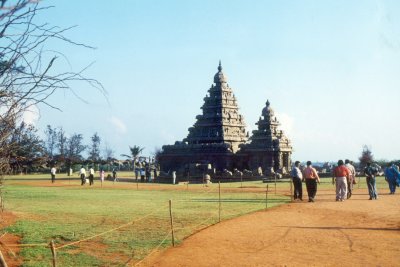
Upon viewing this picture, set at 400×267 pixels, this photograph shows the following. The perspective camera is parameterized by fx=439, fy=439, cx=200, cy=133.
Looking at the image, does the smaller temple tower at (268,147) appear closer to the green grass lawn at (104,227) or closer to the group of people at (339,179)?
the group of people at (339,179)

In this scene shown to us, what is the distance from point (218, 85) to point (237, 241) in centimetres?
5002

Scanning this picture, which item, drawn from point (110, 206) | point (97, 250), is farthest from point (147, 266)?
point (110, 206)

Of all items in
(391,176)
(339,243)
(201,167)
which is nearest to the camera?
(339,243)

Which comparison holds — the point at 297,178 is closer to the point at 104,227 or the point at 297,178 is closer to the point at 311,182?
the point at 311,182

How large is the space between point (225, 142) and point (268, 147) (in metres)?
6.43

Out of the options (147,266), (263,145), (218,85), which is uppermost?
(218,85)

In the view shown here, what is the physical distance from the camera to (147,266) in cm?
880

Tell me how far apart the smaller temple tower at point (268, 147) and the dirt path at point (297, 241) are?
3579 cm

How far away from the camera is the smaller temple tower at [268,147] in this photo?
167 ft

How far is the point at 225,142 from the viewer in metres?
55.5

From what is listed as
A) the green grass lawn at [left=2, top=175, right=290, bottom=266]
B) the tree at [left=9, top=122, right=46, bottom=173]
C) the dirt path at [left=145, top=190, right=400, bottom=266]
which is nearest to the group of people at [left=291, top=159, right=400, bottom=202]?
the green grass lawn at [left=2, top=175, right=290, bottom=266]

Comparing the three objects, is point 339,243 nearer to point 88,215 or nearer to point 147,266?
point 147,266

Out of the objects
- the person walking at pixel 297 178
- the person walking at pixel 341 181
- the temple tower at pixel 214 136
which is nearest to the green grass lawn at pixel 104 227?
the person walking at pixel 297 178

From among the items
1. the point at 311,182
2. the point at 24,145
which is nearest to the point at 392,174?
the point at 311,182
